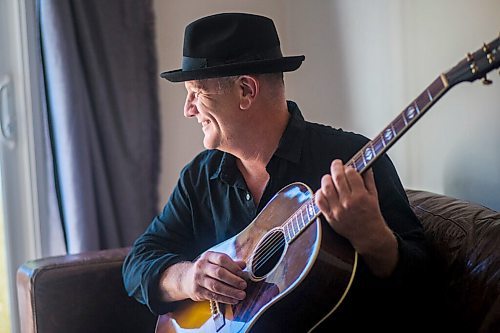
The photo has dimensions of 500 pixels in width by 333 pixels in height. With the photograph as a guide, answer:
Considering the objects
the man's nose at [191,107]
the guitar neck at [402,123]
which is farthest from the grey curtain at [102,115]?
the guitar neck at [402,123]

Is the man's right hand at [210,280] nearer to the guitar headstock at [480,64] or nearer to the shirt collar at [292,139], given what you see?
the shirt collar at [292,139]

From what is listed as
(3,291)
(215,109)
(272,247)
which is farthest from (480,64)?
(3,291)

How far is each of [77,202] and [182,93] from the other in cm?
58

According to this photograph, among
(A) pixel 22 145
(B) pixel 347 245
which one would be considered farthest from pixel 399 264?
(A) pixel 22 145

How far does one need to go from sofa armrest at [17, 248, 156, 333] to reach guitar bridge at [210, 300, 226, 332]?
1.86 ft

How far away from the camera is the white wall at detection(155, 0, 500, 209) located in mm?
1537

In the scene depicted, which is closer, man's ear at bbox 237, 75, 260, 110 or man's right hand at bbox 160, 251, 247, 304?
man's right hand at bbox 160, 251, 247, 304

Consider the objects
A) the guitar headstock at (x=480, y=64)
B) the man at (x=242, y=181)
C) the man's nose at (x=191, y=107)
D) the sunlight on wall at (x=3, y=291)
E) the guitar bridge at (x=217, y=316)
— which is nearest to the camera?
the guitar headstock at (x=480, y=64)

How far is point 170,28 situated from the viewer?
8.23 ft

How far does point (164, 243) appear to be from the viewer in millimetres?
1643

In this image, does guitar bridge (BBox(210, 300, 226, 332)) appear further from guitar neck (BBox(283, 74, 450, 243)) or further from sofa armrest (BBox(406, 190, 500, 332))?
sofa armrest (BBox(406, 190, 500, 332))

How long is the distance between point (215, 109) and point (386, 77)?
26.4 inches

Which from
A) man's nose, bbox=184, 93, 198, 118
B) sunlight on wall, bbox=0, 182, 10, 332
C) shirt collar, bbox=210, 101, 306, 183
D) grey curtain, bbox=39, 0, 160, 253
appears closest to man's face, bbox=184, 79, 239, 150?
man's nose, bbox=184, 93, 198, 118

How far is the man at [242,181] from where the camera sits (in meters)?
1.25
